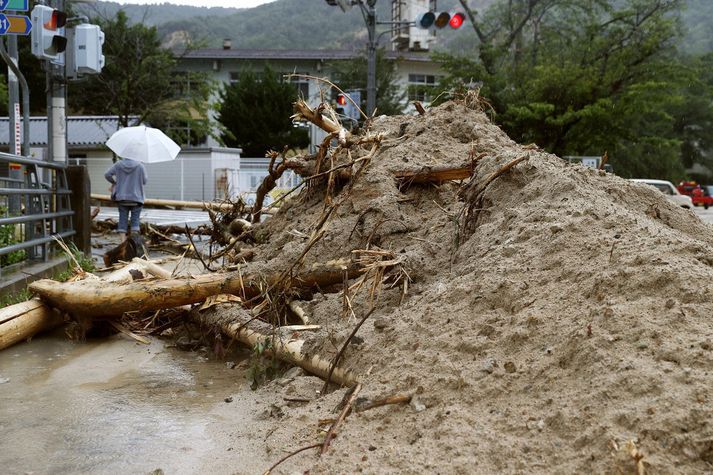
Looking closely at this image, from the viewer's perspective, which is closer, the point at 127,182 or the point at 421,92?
the point at 127,182

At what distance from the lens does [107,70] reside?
1388 inches


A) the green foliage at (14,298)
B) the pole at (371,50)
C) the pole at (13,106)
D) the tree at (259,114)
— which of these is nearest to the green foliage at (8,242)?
the green foliage at (14,298)

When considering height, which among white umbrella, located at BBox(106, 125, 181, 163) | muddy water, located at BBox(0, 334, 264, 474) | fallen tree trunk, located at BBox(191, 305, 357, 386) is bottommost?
muddy water, located at BBox(0, 334, 264, 474)

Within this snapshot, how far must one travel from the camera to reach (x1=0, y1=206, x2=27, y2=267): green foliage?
801cm

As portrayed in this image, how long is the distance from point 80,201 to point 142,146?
200 centimetres

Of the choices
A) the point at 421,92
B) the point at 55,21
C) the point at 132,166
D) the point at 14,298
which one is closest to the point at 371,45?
the point at 132,166

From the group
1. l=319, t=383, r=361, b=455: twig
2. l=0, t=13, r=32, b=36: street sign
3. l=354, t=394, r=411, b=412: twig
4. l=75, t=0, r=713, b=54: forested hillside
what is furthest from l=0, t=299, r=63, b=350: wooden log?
l=75, t=0, r=713, b=54: forested hillside

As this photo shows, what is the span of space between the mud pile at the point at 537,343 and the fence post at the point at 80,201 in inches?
250

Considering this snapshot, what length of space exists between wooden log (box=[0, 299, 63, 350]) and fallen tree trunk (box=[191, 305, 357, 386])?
1.21 m

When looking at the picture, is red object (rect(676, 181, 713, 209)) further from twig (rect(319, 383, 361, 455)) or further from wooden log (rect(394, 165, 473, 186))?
twig (rect(319, 383, 361, 455))

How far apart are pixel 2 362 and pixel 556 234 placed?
13.7 ft

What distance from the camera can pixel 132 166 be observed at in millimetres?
12516

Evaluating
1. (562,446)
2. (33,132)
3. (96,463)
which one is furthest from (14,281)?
(33,132)

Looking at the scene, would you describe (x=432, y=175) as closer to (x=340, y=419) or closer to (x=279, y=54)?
(x=340, y=419)
